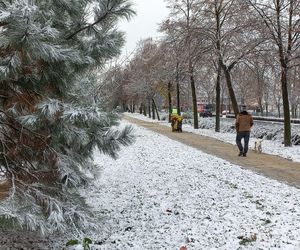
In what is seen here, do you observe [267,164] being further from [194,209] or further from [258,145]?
[194,209]

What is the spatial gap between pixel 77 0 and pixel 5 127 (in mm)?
1820

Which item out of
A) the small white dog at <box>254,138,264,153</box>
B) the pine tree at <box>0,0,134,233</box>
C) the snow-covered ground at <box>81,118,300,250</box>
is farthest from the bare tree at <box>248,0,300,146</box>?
the pine tree at <box>0,0,134,233</box>

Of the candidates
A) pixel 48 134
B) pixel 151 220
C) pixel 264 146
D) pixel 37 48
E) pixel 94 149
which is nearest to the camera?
pixel 37 48

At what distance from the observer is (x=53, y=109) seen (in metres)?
4.04

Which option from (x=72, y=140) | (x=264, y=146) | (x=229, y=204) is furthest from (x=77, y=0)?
(x=264, y=146)

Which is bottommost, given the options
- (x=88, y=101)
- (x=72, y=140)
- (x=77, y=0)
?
(x=72, y=140)

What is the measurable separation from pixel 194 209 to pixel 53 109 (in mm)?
3845

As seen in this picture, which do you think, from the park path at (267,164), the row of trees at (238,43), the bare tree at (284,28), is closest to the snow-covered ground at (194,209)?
the park path at (267,164)

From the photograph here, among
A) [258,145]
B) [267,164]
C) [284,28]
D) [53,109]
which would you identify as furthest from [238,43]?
[53,109]

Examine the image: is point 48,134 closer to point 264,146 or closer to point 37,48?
point 37,48

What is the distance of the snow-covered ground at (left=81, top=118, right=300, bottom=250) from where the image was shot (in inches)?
223

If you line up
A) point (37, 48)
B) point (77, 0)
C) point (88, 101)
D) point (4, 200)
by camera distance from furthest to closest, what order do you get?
point (77, 0)
point (88, 101)
point (4, 200)
point (37, 48)

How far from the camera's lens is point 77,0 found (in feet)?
16.8

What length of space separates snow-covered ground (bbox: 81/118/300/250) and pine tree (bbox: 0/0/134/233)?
1.04 metres
